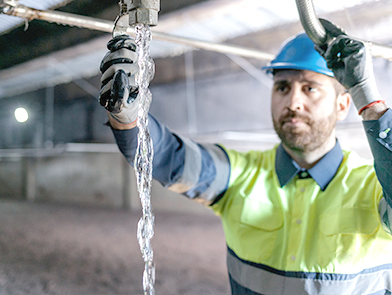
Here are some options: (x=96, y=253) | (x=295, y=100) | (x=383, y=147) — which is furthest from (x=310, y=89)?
(x=96, y=253)

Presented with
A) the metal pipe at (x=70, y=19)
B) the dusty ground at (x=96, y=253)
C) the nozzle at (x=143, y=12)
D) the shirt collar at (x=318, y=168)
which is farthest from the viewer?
the shirt collar at (x=318, y=168)

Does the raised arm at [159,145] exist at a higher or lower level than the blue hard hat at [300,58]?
lower

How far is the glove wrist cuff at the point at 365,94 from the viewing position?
2.94 feet

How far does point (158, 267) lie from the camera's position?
79.0 inches

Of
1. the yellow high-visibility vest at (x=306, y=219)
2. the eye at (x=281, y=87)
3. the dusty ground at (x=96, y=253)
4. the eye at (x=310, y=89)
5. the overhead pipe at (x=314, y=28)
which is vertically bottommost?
the dusty ground at (x=96, y=253)

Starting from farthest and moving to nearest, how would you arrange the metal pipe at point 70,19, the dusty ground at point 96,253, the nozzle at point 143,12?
the dusty ground at point 96,253 < the metal pipe at point 70,19 < the nozzle at point 143,12

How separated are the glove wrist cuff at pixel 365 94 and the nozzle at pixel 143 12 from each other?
0.63 metres

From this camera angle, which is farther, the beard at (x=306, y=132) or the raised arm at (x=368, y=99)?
the beard at (x=306, y=132)

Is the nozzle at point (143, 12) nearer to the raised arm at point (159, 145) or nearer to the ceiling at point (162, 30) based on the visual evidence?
the raised arm at point (159, 145)

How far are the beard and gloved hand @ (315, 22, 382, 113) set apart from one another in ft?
0.65

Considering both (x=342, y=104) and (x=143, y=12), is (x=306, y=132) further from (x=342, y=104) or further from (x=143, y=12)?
(x=143, y=12)

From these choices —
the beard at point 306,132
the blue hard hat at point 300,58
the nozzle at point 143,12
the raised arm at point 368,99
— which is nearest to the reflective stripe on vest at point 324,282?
the raised arm at point 368,99

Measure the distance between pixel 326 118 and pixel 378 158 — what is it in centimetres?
33

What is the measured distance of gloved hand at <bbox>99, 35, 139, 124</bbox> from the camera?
0.68m
